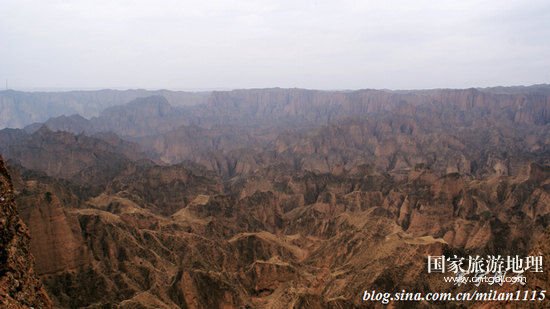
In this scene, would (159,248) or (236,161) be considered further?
(236,161)

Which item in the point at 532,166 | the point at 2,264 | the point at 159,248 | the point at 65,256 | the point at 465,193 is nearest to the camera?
the point at 2,264

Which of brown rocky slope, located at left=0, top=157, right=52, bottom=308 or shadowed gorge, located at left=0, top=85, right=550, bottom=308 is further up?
brown rocky slope, located at left=0, top=157, right=52, bottom=308

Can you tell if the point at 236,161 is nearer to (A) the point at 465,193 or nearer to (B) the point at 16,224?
(A) the point at 465,193

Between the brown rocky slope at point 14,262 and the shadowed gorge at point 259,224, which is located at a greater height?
the brown rocky slope at point 14,262

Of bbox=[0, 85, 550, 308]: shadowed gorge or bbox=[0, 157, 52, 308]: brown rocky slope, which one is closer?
bbox=[0, 157, 52, 308]: brown rocky slope

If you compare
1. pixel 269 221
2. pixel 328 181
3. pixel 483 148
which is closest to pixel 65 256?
pixel 269 221

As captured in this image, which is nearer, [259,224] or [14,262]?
[14,262]

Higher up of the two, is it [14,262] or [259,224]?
[14,262]

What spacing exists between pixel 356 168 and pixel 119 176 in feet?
176

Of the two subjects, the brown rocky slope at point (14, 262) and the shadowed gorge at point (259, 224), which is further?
the shadowed gorge at point (259, 224)

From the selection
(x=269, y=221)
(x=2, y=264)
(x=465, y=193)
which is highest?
(x=2, y=264)

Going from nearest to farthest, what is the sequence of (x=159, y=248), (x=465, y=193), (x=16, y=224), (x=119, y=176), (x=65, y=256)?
(x=16, y=224)
(x=65, y=256)
(x=159, y=248)
(x=465, y=193)
(x=119, y=176)

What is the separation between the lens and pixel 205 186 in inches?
3792

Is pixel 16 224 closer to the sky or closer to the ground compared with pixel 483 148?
closer to the sky
